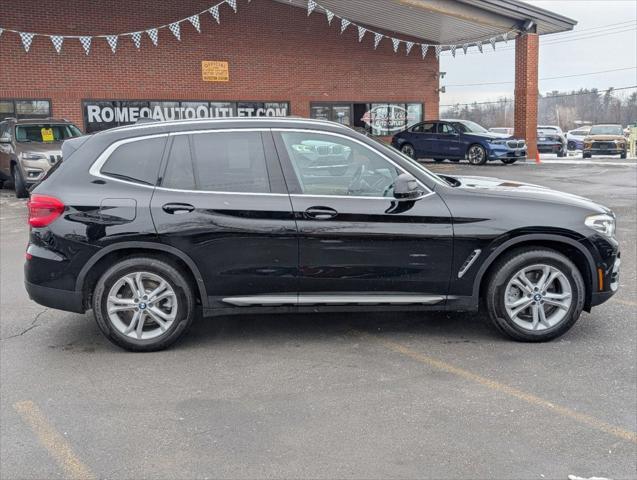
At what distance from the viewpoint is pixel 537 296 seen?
481cm

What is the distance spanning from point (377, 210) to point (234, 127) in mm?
1258

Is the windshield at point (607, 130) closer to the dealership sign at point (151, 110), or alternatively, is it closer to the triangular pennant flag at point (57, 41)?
the dealership sign at point (151, 110)

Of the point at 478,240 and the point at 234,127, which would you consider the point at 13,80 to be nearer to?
the point at 234,127

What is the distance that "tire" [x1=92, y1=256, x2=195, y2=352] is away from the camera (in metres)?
4.70

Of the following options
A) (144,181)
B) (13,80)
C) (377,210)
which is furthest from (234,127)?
(13,80)

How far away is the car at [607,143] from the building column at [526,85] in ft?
23.7

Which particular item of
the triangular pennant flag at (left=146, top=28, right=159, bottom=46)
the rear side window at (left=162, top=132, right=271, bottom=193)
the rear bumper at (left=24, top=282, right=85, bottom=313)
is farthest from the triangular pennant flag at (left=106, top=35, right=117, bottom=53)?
the rear bumper at (left=24, top=282, right=85, bottom=313)

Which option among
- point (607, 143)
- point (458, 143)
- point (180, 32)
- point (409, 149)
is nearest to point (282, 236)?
point (180, 32)

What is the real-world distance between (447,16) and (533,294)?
1748cm

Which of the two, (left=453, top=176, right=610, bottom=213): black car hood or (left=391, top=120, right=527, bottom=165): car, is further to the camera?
(left=391, top=120, right=527, bottom=165): car

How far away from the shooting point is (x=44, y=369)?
4516 millimetres

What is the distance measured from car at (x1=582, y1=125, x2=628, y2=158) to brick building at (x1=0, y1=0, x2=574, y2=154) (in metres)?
7.18

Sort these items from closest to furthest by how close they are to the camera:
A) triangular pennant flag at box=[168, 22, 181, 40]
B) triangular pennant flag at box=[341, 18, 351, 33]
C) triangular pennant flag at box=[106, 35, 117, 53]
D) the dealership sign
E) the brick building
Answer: the brick building → triangular pennant flag at box=[106, 35, 117, 53] → the dealership sign → triangular pennant flag at box=[168, 22, 181, 40] → triangular pennant flag at box=[341, 18, 351, 33]

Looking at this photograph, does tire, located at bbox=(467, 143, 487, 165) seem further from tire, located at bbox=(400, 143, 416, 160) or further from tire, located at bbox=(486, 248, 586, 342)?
tire, located at bbox=(486, 248, 586, 342)
